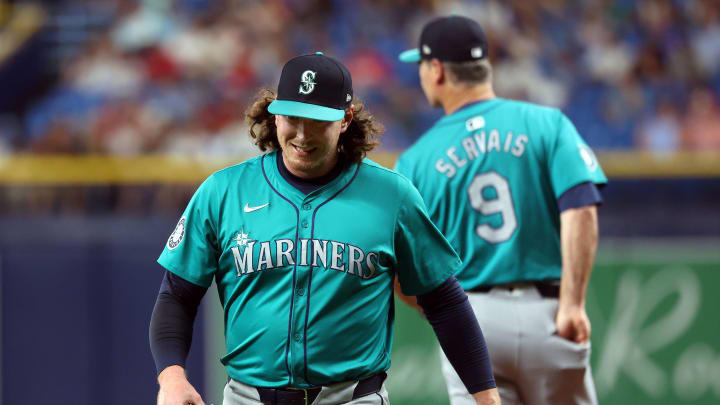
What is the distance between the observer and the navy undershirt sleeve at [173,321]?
3010 millimetres

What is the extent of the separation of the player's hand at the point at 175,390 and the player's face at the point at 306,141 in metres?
0.69

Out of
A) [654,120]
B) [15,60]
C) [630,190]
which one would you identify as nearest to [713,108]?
[654,120]

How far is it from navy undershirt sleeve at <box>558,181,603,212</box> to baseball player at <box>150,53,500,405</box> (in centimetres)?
100

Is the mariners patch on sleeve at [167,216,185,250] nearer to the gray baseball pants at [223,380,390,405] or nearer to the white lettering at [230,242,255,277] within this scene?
the white lettering at [230,242,255,277]

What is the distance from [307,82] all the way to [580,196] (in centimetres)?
144

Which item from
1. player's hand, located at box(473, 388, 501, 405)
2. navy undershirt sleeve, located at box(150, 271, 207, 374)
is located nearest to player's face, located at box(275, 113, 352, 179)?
navy undershirt sleeve, located at box(150, 271, 207, 374)

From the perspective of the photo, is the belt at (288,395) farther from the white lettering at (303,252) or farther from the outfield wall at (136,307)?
the outfield wall at (136,307)

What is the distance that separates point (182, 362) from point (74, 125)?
5839mm

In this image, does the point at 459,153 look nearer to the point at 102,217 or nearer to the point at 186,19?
the point at 102,217

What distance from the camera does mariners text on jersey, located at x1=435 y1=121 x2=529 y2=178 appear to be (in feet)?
13.6

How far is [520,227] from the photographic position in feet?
13.5

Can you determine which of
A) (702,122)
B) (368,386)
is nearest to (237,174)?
(368,386)

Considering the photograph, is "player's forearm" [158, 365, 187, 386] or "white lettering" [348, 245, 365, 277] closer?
"player's forearm" [158, 365, 187, 386]

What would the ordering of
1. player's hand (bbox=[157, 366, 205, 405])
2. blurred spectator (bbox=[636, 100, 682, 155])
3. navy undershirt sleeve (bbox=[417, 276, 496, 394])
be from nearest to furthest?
player's hand (bbox=[157, 366, 205, 405]), navy undershirt sleeve (bbox=[417, 276, 496, 394]), blurred spectator (bbox=[636, 100, 682, 155])
